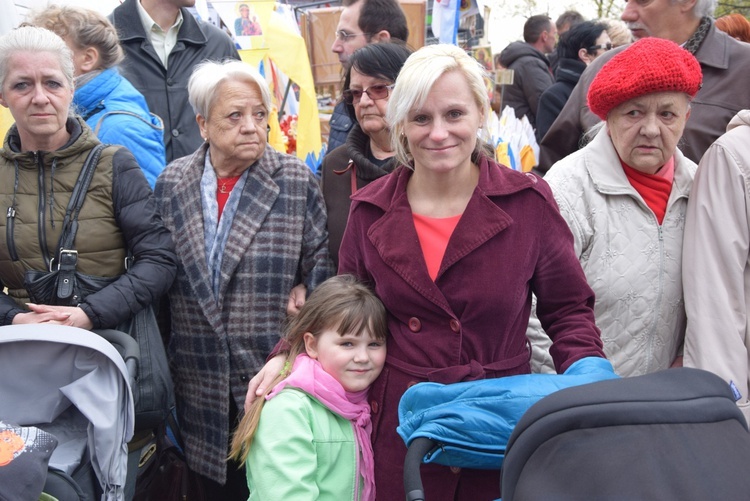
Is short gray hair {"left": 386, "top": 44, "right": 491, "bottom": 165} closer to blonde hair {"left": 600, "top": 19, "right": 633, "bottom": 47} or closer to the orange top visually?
the orange top

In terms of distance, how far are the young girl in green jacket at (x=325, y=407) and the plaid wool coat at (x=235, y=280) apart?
1.90ft

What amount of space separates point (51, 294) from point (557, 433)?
6.60 feet

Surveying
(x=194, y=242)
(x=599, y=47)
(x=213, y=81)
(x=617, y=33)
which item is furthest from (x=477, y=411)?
(x=617, y=33)

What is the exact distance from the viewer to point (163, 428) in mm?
2947

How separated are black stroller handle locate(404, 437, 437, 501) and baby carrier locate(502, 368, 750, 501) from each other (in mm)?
221

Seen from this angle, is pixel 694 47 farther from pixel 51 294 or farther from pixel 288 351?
pixel 51 294

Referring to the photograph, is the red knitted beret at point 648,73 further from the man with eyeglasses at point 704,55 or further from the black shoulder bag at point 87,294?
the black shoulder bag at point 87,294

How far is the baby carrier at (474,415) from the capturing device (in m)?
1.82

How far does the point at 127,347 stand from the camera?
2639 mm

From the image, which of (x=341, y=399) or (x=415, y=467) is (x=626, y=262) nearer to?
(x=341, y=399)

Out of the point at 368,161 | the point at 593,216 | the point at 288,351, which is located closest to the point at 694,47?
the point at 593,216

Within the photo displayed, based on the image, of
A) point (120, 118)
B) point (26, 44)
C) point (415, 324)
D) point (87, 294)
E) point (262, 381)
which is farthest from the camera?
point (120, 118)

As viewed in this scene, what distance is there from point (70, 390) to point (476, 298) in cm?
135

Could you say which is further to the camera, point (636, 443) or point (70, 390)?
point (70, 390)
